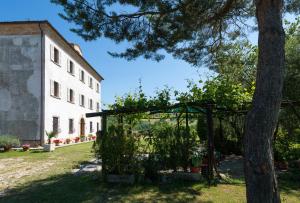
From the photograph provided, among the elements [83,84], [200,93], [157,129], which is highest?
[83,84]

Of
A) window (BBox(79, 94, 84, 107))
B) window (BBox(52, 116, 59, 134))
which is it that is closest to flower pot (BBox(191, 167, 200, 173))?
window (BBox(52, 116, 59, 134))

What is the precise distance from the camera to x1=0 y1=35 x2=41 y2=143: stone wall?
20172 mm

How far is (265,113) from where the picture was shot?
187 inches

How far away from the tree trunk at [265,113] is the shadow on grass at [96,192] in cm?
242

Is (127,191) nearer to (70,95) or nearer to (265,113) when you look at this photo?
(265,113)

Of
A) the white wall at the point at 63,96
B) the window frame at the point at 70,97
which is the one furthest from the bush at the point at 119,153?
the window frame at the point at 70,97

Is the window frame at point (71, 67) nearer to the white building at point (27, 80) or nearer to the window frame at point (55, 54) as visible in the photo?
the window frame at point (55, 54)

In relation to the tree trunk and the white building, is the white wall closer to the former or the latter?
the white building

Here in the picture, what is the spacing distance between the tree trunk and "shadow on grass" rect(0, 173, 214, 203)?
2425 millimetres

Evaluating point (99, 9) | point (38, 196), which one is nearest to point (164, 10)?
point (99, 9)

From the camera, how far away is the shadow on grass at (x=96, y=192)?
272 inches

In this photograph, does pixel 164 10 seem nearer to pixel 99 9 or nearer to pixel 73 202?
pixel 99 9

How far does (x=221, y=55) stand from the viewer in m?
9.52

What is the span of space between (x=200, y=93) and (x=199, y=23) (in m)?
2.29
